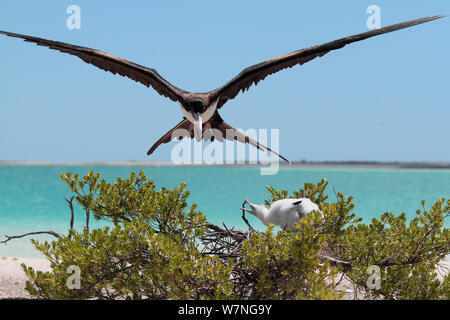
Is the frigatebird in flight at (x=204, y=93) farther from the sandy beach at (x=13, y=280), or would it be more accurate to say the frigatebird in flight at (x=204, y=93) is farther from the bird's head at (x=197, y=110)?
the sandy beach at (x=13, y=280)

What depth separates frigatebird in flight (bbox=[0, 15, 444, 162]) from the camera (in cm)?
476

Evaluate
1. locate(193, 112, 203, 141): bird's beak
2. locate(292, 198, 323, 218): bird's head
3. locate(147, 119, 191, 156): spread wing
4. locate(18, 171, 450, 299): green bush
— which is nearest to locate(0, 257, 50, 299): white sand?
locate(147, 119, 191, 156): spread wing

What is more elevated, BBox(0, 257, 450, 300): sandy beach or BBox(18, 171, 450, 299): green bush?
BBox(18, 171, 450, 299): green bush

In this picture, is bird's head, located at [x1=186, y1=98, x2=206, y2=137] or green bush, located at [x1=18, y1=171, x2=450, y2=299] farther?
bird's head, located at [x1=186, y1=98, x2=206, y2=137]

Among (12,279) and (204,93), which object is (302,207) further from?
(12,279)

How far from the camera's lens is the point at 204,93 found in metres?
5.08

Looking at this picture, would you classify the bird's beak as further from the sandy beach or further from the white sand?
the white sand

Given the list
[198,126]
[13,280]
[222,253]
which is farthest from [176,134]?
[13,280]

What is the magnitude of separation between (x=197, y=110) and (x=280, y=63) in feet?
3.21

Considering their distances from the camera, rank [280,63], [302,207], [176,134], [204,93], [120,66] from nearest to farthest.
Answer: [302,207] → [280,63] → [204,93] → [120,66] → [176,134]

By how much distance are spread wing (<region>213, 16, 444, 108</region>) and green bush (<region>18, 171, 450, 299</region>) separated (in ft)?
4.24
